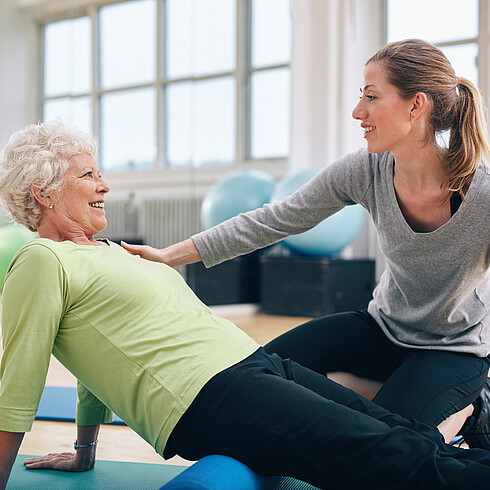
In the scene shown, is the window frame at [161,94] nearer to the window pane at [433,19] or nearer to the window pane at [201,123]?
the window pane at [201,123]

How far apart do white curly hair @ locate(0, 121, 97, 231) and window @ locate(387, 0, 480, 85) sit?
396cm

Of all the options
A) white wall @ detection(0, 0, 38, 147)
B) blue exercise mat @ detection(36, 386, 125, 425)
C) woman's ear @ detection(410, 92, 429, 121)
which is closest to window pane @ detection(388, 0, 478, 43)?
white wall @ detection(0, 0, 38, 147)

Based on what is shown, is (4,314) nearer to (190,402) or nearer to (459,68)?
(190,402)

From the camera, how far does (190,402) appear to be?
1.18 metres

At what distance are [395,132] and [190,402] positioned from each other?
81cm

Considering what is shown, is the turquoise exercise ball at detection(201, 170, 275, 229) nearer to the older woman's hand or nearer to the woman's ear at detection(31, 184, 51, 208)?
the older woman's hand

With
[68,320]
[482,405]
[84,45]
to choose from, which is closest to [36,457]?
[68,320]

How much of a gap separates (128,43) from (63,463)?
3392mm

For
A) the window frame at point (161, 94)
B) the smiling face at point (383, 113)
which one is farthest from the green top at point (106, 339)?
the window frame at point (161, 94)

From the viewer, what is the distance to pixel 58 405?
2.26m

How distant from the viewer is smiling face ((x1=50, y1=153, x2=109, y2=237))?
1.39 meters

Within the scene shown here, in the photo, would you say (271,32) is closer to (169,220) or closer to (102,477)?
(169,220)

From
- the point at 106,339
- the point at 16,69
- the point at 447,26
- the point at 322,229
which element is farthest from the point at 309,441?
the point at 447,26

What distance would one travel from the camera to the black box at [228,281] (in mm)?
4531
